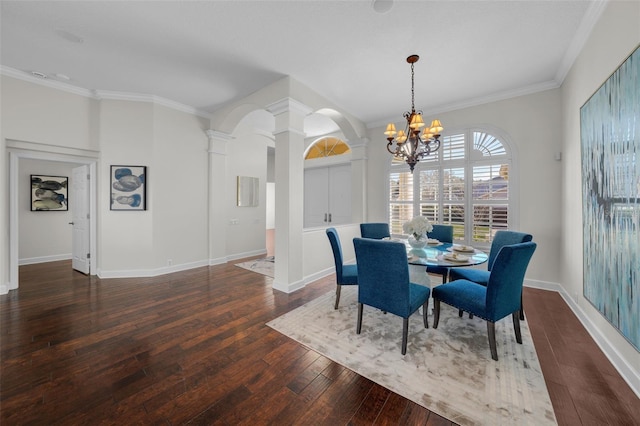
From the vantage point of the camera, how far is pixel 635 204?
170 centimetres

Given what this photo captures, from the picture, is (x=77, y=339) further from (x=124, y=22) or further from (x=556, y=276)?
(x=556, y=276)

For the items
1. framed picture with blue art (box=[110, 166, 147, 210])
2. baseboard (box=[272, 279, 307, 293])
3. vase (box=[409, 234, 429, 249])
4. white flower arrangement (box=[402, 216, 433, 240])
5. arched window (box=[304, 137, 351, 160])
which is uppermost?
arched window (box=[304, 137, 351, 160])

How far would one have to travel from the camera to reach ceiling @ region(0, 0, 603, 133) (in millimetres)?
2240

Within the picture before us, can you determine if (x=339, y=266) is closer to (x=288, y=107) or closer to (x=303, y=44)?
(x=288, y=107)

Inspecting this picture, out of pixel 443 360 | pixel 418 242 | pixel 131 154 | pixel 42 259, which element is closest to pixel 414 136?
pixel 418 242

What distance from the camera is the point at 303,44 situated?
272 centimetres

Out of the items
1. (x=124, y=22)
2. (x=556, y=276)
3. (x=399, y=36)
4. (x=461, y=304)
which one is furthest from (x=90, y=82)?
(x=556, y=276)

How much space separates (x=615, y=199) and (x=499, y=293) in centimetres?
119

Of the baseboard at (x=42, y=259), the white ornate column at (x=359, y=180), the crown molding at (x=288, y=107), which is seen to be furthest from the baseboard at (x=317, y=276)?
the baseboard at (x=42, y=259)

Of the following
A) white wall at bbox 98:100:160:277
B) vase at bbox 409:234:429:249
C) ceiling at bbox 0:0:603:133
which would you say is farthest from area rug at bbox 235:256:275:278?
ceiling at bbox 0:0:603:133

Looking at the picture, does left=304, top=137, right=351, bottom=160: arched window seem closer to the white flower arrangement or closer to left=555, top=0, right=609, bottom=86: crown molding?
the white flower arrangement

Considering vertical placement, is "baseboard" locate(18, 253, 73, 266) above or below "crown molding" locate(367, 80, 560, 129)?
below

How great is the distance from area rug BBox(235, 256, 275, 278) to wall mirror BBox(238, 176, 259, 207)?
1.33 m

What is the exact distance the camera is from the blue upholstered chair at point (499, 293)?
Result: 76.4 inches
